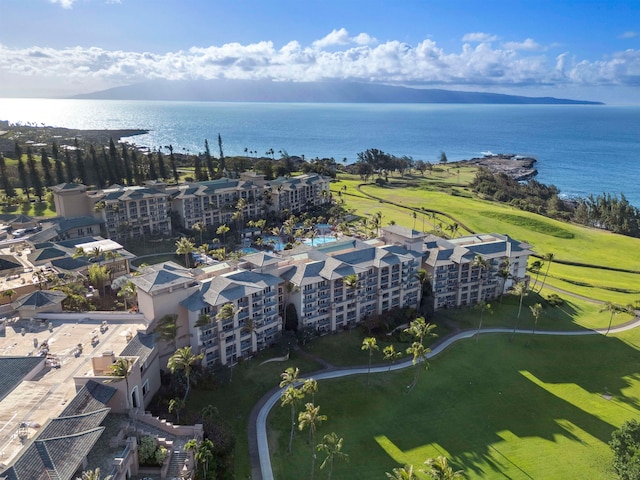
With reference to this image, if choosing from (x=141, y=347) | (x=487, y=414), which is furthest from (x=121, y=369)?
(x=487, y=414)

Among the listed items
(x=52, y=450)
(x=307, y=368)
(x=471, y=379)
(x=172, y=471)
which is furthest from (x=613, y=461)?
(x=52, y=450)

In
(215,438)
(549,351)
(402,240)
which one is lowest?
(549,351)

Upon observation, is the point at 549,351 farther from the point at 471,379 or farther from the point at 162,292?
the point at 162,292

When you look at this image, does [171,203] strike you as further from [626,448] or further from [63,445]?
[626,448]

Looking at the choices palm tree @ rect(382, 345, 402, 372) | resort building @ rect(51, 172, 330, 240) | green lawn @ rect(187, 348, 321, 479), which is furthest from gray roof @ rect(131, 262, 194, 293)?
resort building @ rect(51, 172, 330, 240)

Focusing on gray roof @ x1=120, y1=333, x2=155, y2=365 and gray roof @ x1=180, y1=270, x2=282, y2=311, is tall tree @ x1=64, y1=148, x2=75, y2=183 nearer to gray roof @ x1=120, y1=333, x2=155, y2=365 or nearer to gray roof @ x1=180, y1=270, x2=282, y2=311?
gray roof @ x1=180, y1=270, x2=282, y2=311

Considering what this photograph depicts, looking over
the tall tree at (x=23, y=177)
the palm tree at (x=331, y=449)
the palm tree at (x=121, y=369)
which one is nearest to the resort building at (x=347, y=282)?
the palm tree at (x=331, y=449)
